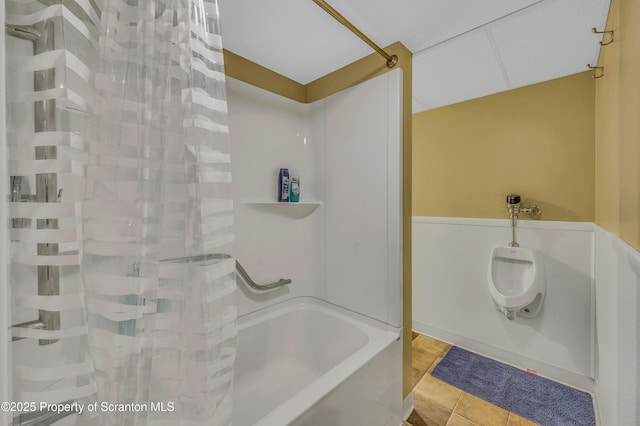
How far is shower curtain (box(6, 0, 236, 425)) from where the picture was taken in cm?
42

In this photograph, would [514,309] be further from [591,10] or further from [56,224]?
[56,224]

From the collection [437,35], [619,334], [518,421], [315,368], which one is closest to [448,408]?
[518,421]

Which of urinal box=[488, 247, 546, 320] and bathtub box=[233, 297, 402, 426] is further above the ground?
urinal box=[488, 247, 546, 320]

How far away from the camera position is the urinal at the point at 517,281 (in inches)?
67.6

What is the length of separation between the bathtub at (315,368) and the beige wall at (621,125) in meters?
1.09

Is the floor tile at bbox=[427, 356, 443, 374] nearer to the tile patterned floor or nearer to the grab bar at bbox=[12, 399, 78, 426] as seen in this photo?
the tile patterned floor

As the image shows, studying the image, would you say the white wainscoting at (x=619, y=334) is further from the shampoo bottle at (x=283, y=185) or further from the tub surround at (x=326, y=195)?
the shampoo bottle at (x=283, y=185)

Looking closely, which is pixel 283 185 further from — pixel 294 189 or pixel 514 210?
pixel 514 210

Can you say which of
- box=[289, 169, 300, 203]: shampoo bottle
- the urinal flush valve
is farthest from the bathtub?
the urinal flush valve

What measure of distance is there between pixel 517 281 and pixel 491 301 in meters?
0.24

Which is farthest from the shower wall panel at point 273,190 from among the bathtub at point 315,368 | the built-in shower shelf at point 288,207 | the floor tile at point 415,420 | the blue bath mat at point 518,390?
the blue bath mat at point 518,390

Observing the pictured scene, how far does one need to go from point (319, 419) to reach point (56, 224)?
40.1 inches

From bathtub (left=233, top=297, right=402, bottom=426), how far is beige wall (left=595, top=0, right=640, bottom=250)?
42.7 inches

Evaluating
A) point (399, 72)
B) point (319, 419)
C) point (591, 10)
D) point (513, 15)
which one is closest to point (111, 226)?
point (319, 419)
